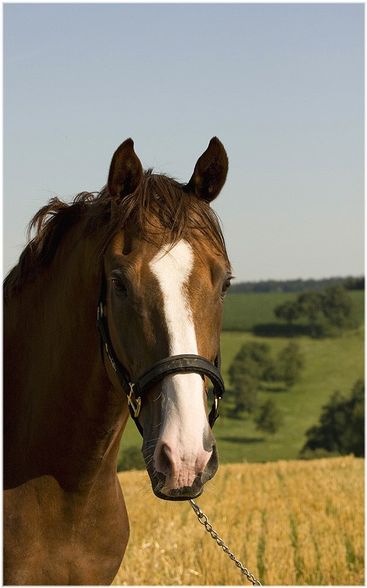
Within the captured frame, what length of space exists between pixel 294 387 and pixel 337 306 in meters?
16.3

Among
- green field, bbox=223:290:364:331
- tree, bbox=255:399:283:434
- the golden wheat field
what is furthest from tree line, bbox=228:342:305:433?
the golden wheat field

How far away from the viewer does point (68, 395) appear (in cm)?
434

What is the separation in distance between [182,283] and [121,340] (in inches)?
18.8

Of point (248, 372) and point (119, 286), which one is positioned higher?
point (119, 286)

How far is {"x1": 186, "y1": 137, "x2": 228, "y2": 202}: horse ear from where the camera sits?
4188 millimetres

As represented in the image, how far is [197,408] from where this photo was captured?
10.9 ft

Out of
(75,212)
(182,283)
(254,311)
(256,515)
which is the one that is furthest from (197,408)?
(254,311)

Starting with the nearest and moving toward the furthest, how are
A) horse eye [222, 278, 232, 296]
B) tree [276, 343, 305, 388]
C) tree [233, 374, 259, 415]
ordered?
1. horse eye [222, 278, 232, 296]
2. tree [233, 374, 259, 415]
3. tree [276, 343, 305, 388]

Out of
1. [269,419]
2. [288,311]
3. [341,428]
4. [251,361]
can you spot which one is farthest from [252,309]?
[341,428]

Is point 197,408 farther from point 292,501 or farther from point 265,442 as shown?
point 265,442

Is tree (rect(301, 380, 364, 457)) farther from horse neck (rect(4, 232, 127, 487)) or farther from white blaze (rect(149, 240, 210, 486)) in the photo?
white blaze (rect(149, 240, 210, 486))

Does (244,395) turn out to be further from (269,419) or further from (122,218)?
(122,218)

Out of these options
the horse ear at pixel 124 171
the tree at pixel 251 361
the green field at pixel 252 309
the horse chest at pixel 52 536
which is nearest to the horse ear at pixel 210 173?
the horse ear at pixel 124 171

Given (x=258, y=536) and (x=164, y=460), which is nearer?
(x=164, y=460)
